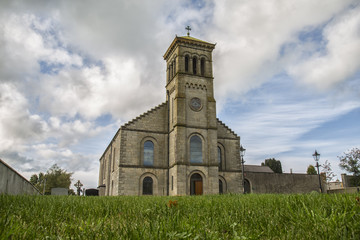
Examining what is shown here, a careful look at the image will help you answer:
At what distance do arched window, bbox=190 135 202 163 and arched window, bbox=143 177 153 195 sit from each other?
5.55 m

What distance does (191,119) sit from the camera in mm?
32312

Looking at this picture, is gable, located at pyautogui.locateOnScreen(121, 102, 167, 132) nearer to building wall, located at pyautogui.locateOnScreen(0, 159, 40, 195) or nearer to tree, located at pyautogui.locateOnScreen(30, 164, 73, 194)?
building wall, located at pyautogui.locateOnScreen(0, 159, 40, 195)

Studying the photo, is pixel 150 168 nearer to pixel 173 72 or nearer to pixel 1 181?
pixel 173 72

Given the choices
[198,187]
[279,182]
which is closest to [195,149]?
[198,187]

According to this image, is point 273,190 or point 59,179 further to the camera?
point 59,179

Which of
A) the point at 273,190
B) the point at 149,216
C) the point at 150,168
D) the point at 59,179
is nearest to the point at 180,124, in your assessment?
the point at 150,168

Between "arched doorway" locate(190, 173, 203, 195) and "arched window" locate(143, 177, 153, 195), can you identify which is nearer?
"arched doorway" locate(190, 173, 203, 195)

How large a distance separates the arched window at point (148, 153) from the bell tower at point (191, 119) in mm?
2240

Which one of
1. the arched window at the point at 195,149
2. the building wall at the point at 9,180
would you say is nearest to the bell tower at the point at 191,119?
the arched window at the point at 195,149

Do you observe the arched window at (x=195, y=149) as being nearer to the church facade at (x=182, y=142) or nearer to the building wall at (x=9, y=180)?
the church facade at (x=182, y=142)

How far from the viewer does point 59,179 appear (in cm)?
6366

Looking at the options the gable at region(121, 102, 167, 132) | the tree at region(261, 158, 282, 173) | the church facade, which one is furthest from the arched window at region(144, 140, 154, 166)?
the tree at region(261, 158, 282, 173)

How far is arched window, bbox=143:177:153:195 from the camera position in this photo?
104 feet

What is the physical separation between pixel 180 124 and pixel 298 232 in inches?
1119
